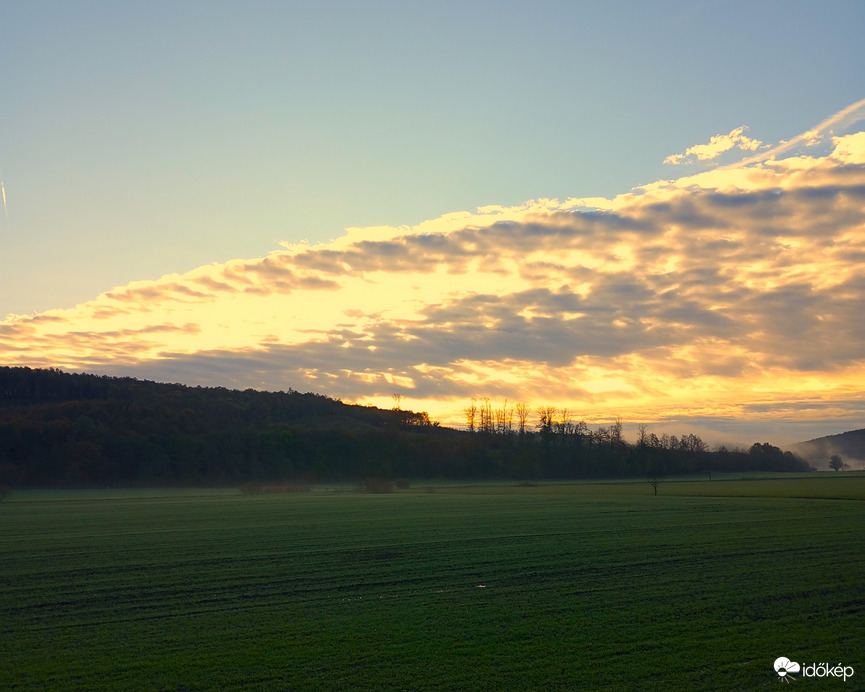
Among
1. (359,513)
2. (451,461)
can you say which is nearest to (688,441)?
(451,461)

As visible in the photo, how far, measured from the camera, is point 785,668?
39.3 feet

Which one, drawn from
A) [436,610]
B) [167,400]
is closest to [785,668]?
[436,610]

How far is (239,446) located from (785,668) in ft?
411

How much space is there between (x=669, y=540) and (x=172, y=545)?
22.5 meters

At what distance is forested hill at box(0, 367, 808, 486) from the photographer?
110438 millimetres

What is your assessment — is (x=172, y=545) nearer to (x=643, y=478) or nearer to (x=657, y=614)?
(x=657, y=614)

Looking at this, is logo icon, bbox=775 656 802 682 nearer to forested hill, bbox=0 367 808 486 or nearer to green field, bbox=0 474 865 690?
green field, bbox=0 474 865 690

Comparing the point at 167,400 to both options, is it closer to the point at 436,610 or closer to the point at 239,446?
the point at 239,446

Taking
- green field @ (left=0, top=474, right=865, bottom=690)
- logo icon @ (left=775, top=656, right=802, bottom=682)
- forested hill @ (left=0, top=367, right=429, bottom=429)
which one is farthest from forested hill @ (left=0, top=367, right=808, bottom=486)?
logo icon @ (left=775, top=656, right=802, bottom=682)

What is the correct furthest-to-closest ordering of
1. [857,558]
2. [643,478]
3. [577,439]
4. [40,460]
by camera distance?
[577,439], [643,478], [40,460], [857,558]

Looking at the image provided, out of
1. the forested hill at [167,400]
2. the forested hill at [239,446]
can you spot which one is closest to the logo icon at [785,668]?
the forested hill at [239,446]

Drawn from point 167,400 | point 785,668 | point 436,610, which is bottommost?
point 436,610

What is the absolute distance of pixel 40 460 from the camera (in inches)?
4237

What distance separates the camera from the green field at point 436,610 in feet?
40.0
